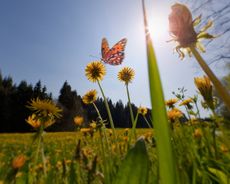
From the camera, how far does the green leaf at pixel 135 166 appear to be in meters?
0.45

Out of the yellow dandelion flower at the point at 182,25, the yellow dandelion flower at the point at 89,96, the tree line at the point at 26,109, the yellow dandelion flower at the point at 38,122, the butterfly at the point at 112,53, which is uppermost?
the tree line at the point at 26,109

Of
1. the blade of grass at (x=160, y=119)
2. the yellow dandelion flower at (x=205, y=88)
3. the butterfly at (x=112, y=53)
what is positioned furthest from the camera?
the butterfly at (x=112, y=53)

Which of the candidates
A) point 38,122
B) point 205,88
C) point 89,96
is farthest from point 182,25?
point 89,96

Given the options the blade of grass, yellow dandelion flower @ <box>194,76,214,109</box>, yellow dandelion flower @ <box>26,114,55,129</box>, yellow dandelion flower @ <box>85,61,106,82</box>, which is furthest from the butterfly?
the blade of grass

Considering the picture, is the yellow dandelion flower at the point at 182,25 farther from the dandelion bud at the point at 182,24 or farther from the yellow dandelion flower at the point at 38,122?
the yellow dandelion flower at the point at 38,122

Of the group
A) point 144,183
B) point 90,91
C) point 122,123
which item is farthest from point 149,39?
point 122,123

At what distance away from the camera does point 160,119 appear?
29cm

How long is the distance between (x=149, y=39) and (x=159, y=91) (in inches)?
2.6

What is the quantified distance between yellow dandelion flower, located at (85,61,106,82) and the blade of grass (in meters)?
2.31

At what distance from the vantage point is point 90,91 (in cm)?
284

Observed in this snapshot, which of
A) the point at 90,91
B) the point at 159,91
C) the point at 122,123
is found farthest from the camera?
the point at 122,123

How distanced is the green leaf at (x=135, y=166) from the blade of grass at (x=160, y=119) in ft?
0.41

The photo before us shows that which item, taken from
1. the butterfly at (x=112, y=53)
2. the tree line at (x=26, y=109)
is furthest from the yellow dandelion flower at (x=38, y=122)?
the tree line at (x=26, y=109)

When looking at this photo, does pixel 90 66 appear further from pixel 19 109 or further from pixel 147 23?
pixel 19 109
